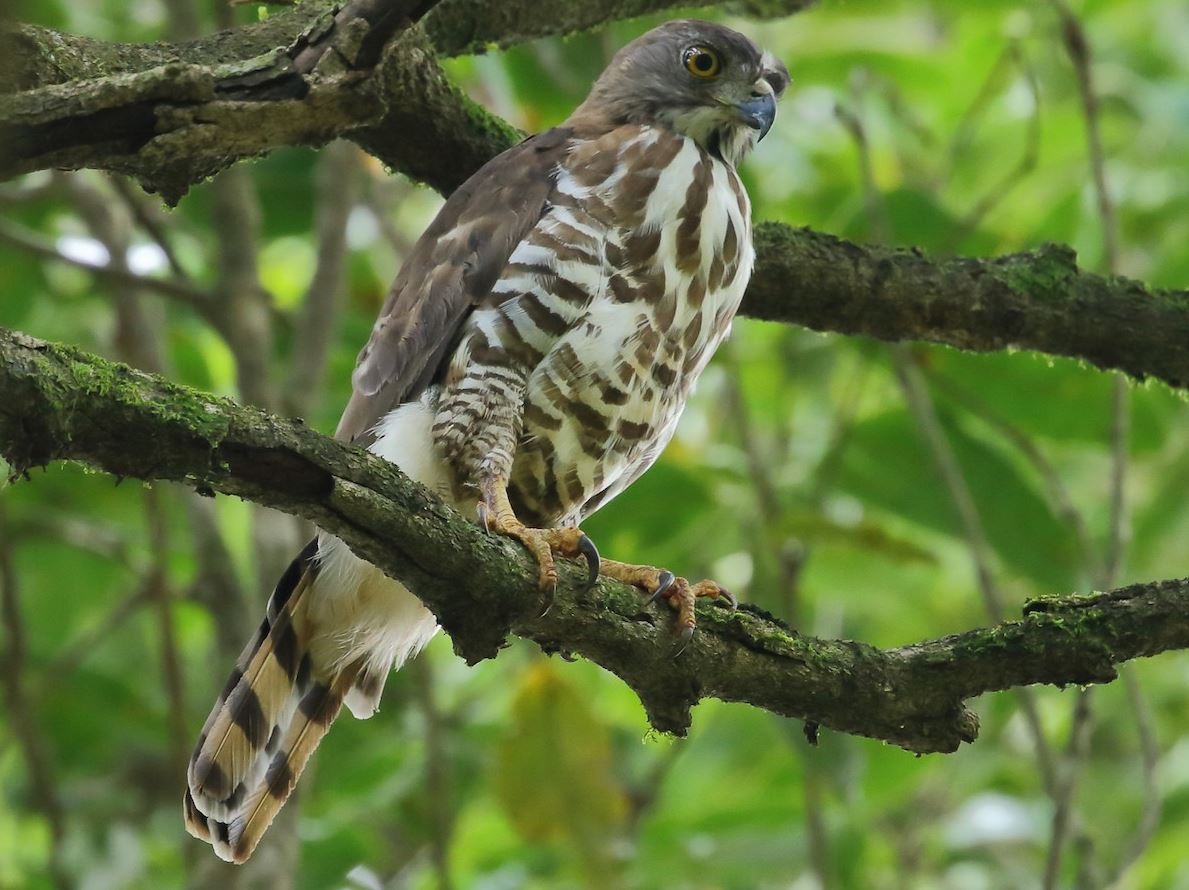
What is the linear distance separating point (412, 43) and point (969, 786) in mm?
4091

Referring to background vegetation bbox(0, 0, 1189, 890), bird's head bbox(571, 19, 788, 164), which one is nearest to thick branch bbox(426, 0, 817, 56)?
bird's head bbox(571, 19, 788, 164)

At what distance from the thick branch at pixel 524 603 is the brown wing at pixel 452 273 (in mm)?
953

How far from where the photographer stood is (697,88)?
13.8 feet

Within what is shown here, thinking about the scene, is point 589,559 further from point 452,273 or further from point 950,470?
point 950,470

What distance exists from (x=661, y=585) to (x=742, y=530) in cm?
201

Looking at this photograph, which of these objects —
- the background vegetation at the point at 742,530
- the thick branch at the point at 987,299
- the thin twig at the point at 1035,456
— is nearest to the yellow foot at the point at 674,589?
the thick branch at the point at 987,299

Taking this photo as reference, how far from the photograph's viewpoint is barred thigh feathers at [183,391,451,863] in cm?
345

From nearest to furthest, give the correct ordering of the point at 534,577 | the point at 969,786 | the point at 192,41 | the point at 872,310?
the point at 534,577, the point at 192,41, the point at 872,310, the point at 969,786

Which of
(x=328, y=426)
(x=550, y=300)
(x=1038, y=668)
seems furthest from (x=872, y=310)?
(x=328, y=426)

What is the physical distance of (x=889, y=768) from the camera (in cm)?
499

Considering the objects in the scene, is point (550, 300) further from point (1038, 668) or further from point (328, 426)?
point (328, 426)

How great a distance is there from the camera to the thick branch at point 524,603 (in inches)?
84.7

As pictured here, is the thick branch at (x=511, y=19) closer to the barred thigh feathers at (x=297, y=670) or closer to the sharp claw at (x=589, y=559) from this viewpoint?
the barred thigh feathers at (x=297, y=670)

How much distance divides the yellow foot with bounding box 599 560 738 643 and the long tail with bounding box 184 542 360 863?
2.57 ft
